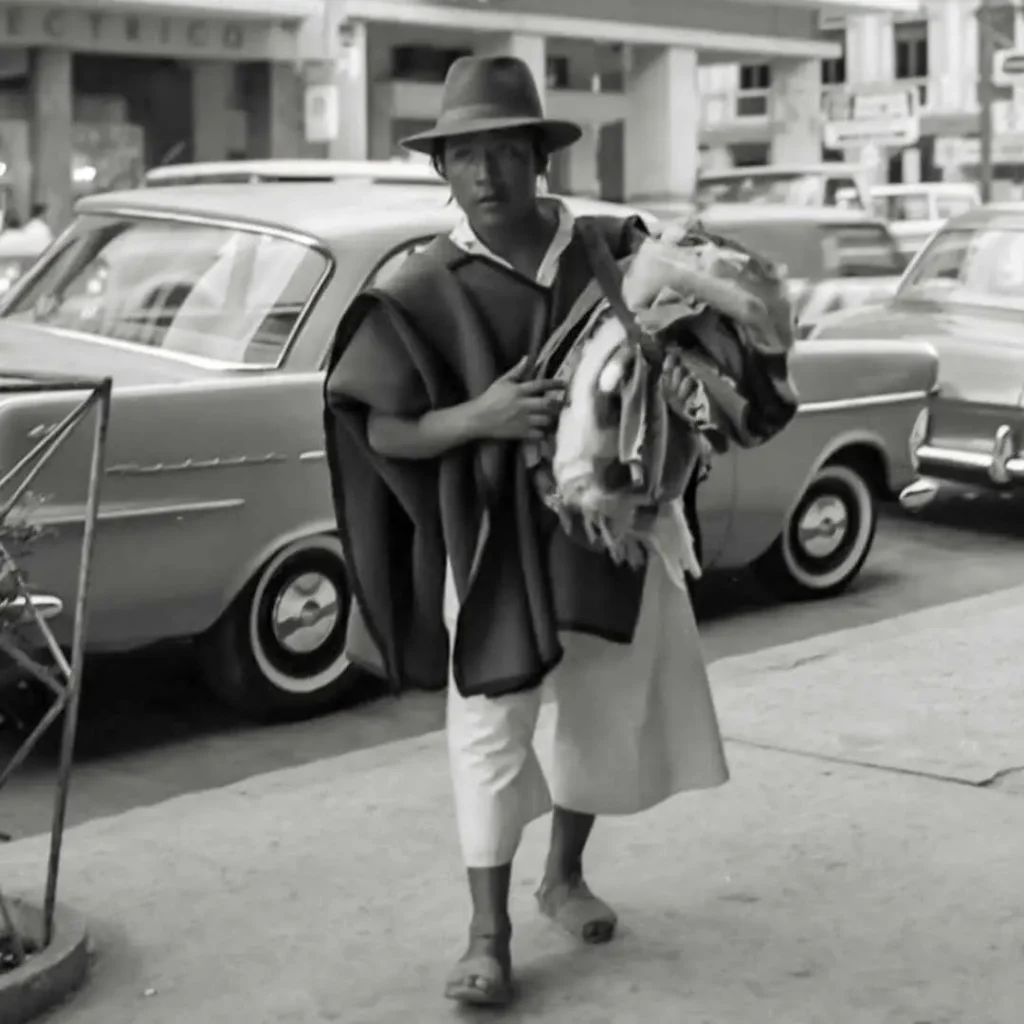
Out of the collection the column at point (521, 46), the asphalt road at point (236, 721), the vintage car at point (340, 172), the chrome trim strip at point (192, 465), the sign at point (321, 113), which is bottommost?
the asphalt road at point (236, 721)

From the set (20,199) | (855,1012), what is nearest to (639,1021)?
(855,1012)

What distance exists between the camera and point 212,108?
2895cm

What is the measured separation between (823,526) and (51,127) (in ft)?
64.0

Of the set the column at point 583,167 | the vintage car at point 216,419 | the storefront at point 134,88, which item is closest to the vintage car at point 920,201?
the column at point 583,167

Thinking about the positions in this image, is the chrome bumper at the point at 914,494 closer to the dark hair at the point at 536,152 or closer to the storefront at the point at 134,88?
the dark hair at the point at 536,152

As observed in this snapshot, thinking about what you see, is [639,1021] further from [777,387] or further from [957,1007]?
[777,387]

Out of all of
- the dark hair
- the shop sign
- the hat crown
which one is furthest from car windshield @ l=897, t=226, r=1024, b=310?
the shop sign

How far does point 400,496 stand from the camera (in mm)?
4008

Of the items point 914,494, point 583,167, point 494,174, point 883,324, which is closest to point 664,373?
point 494,174

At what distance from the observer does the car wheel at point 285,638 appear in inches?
259

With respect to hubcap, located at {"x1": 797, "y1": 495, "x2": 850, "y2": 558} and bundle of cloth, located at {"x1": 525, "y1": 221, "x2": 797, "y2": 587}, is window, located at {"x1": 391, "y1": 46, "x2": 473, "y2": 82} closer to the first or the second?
hubcap, located at {"x1": 797, "y1": 495, "x2": 850, "y2": 558}

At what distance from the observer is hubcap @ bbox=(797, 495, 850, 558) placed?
8547 millimetres

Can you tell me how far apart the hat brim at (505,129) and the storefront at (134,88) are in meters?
21.8

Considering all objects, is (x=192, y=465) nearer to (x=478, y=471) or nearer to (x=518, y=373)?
(x=478, y=471)
